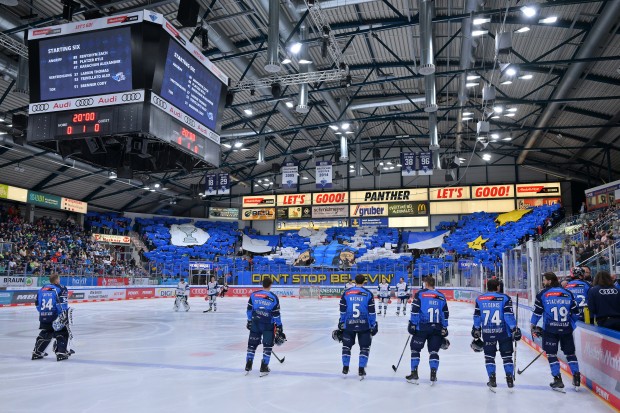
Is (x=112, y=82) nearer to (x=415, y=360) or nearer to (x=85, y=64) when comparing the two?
(x=85, y=64)

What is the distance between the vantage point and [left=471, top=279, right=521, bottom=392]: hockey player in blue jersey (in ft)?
25.1

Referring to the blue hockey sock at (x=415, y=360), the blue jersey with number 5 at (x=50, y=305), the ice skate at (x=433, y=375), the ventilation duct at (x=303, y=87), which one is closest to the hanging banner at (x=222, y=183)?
the ventilation duct at (x=303, y=87)

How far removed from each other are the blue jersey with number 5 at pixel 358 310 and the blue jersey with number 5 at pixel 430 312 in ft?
2.42

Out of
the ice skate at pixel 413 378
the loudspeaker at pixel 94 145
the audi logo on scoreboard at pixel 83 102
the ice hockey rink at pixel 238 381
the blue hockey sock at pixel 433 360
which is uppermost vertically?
the audi logo on scoreboard at pixel 83 102

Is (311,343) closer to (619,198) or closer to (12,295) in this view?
(12,295)

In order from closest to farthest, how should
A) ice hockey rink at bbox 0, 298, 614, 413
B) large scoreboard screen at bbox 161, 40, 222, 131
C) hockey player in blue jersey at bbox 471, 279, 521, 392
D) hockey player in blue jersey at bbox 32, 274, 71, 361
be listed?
ice hockey rink at bbox 0, 298, 614, 413 → hockey player in blue jersey at bbox 471, 279, 521, 392 → hockey player in blue jersey at bbox 32, 274, 71, 361 → large scoreboard screen at bbox 161, 40, 222, 131

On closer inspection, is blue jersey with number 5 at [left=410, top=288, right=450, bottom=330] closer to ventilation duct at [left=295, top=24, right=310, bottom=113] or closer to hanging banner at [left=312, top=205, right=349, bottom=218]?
ventilation duct at [left=295, top=24, right=310, bottom=113]

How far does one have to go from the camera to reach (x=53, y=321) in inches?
381

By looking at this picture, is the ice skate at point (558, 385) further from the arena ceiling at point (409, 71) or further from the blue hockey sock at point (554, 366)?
the arena ceiling at point (409, 71)

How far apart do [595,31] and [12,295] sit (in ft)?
94.7

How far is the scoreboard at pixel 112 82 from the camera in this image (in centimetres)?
1003

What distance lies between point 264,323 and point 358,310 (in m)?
1.68

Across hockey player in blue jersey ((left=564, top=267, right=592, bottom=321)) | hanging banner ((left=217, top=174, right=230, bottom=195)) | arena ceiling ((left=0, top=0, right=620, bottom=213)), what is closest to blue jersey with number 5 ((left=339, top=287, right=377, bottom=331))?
hockey player in blue jersey ((left=564, top=267, right=592, bottom=321))

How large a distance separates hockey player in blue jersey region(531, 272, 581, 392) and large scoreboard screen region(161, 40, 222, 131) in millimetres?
8330
